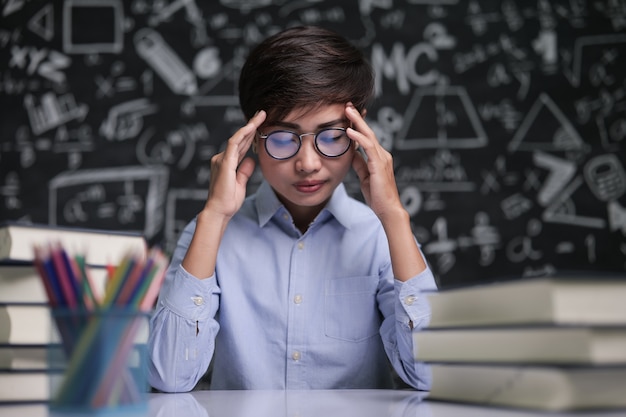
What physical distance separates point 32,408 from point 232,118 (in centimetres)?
228

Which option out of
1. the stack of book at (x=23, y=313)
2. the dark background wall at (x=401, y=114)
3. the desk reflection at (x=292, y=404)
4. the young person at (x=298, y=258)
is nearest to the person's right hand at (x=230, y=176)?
the young person at (x=298, y=258)

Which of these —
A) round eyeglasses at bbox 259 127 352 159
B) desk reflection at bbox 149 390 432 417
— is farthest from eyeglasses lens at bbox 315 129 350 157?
desk reflection at bbox 149 390 432 417

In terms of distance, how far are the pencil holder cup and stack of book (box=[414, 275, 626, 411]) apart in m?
0.40

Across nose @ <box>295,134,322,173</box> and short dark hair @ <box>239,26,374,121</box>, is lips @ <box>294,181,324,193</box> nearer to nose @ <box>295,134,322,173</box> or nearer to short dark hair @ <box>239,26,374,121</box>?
nose @ <box>295,134,322,173</box>

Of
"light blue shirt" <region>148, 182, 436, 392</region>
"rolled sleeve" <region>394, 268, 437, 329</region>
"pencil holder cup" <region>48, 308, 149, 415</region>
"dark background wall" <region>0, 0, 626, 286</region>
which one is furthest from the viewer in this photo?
"dark background wall" <region>0, 0, 626, 286</region>

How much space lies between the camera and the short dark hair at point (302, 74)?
1570mm

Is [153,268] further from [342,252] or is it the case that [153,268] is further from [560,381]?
[342,252]

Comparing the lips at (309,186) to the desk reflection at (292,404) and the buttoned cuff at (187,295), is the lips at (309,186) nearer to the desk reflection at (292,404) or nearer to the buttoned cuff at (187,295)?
the buttoned cuff at (187,295)

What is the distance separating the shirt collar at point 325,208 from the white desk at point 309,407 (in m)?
0.58

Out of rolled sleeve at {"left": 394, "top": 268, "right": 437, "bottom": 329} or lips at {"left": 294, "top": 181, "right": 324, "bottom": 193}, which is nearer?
rolled sleeve at {"left": 394, "top": 268, "right": 437, "bottom": 329}

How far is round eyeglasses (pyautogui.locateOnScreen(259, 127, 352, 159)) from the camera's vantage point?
153 centimetres

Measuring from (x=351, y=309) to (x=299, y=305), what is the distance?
0.12 meters

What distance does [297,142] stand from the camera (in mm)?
1532

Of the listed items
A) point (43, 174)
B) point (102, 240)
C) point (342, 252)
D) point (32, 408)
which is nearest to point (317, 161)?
point (342, 252)
